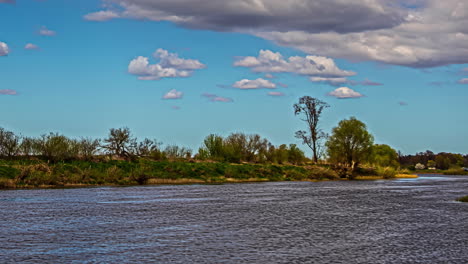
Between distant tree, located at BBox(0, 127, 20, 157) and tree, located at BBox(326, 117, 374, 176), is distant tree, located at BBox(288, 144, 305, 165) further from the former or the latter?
distant tree, located at BBox(0, 127, 20, 157)

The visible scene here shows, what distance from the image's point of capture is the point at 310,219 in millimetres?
29938

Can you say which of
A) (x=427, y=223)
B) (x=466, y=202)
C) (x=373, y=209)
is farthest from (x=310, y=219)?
(x=466, y=202)

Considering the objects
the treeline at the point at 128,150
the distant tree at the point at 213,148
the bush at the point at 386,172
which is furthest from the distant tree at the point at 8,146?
the bush at the point at 386,172

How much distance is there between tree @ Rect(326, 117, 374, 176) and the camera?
314 ft

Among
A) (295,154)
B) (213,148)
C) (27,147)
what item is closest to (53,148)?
(27,147)

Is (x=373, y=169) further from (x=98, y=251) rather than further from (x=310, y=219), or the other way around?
(x=98, y=251)

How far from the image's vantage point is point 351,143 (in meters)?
96.6

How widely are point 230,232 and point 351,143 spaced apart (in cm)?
7489

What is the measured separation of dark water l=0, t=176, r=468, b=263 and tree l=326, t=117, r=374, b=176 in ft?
184

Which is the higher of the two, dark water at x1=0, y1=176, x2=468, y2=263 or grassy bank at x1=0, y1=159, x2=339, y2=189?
grassy bank at x1=0, y1=159, x2=339, y2=189

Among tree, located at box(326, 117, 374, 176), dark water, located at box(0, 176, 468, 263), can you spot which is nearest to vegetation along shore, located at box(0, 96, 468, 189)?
tree, located at box(326, 117, 374, 176)

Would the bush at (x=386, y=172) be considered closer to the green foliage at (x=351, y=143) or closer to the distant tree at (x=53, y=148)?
the green foliage at (x=351, y=143)

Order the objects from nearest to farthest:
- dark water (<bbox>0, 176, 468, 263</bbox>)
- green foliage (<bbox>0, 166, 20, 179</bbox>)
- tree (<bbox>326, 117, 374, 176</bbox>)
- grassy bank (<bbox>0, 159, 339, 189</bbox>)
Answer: dark water (<bbox>0, 176, 468, 263</bbox>)
green foliage (<bbox>0, 166, 20, 179</bbox>)
grassy bank (<bbox>0, 159, 339, 189</bbox>)
tree (<bbox>326, 117, 374, 176</bbox>)

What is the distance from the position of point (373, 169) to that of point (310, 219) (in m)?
75.0
